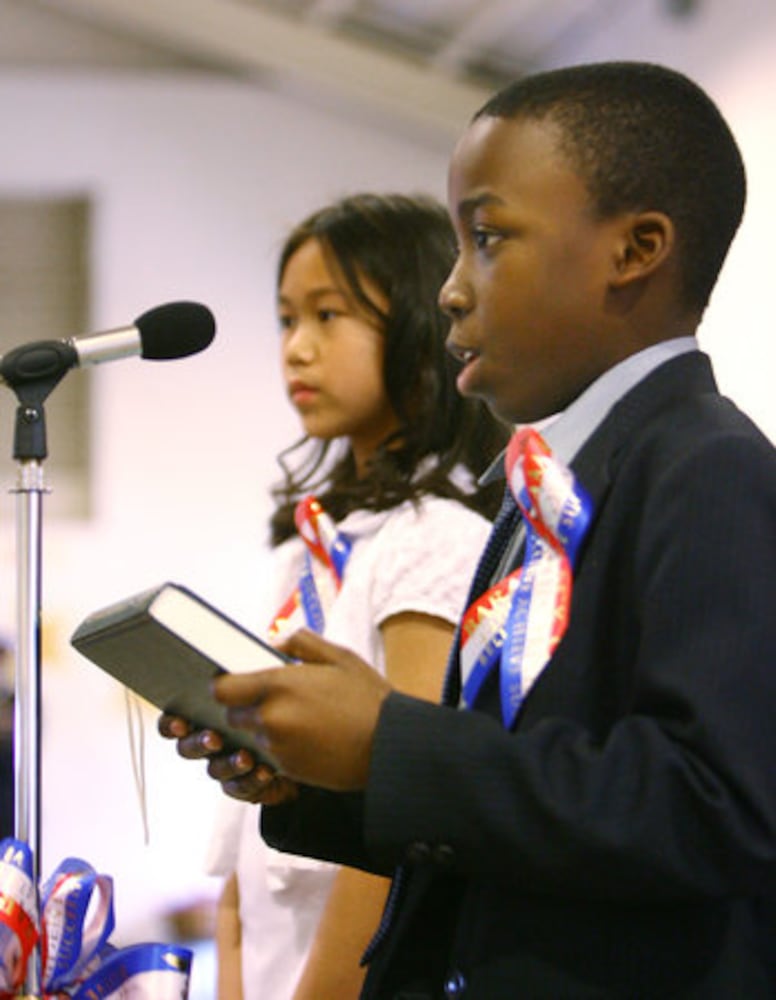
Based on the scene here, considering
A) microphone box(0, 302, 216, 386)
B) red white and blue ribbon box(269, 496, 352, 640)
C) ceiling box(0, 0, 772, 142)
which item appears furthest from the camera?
ceiling box(0, 0, 772, 142)

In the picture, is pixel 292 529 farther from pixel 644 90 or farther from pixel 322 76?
pixel 322 76

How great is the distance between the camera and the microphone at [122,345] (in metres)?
1.33

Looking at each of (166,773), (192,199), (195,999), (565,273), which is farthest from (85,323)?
(565,273)

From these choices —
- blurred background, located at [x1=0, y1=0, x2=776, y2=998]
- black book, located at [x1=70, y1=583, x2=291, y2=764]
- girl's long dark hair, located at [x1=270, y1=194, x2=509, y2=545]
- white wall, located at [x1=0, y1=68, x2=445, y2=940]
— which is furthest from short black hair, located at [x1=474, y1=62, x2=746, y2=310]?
white wall, located at [x1=0, y1=68, x2=445, y2=940]

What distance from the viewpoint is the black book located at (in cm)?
92

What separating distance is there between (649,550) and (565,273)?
0.22m

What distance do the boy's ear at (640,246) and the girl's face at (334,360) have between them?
70cm

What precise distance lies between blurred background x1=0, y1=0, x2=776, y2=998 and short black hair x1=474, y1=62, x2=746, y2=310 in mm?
4042

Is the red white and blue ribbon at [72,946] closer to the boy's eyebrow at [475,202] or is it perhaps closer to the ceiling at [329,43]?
the boy's eyebrow at [475,202]

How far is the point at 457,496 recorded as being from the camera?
65.5 inches

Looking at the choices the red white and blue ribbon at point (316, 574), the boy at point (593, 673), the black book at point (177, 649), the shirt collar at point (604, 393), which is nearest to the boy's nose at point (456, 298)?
the boy at point (593, 673)

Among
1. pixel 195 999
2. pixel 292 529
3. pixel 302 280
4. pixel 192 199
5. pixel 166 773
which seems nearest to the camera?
pixel 302 280

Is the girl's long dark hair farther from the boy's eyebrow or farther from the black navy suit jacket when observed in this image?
the black navy suit jacket

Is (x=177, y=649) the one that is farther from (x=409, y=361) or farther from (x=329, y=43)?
(x=329, y=43)
